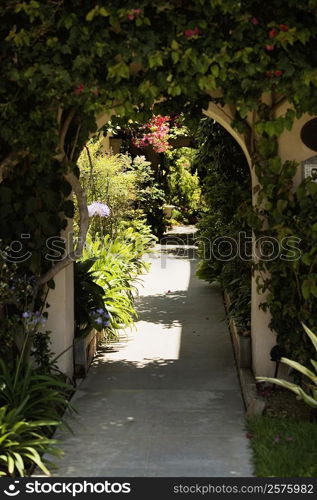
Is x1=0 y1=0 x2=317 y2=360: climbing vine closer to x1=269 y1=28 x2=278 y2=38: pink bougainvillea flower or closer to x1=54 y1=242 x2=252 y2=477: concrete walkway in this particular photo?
x1=269 y1=28 x2=278 y2=38: pink bougainvillea flower

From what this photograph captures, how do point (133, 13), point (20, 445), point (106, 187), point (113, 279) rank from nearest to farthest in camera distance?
point (20, 445) < point (133, 13) < point (113, 279) < point (106, 187)

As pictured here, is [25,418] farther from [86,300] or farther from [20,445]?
[86,300]

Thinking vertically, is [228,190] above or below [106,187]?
below

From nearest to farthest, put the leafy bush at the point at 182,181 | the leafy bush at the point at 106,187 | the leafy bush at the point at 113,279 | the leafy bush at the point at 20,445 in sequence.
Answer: the leafy bush at the point at 20,445 < the leafy bush at the point at 113,279 < the leafy bush at the point at 106,187 < the leafy bush at the point at 182,181

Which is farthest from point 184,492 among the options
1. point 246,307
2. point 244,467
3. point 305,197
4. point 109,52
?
point 246,307

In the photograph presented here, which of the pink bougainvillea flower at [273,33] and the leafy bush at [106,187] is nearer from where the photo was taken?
the pink bougainvillea flower at [273,33]

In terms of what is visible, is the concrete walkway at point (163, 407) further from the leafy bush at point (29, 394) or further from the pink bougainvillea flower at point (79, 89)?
the pink bougainvillea flower at point (79, 89)

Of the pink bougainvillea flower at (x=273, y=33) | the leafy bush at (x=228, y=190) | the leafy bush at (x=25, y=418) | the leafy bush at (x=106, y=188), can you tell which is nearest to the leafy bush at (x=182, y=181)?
the leafy bush at (x=106, y=188)

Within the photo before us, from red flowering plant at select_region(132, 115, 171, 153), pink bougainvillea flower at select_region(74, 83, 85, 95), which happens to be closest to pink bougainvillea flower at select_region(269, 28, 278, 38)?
pink bougainvillea flower at select_region(74, 83, 85, 95)

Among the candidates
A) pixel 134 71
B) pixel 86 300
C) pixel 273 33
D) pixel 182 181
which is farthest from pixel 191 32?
pixel 182 181

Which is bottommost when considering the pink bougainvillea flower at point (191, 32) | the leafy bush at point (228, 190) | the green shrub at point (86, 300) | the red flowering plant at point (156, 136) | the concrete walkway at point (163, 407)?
the concrete walkway at point (163, 407)

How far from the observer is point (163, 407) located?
6.07m

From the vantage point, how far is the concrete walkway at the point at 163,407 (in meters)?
4.86

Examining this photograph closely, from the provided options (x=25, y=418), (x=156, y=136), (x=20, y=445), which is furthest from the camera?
(x=156, y=136)
